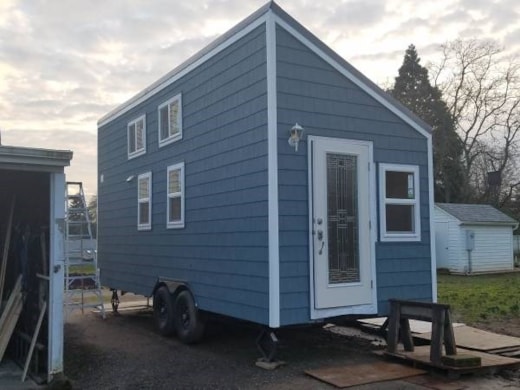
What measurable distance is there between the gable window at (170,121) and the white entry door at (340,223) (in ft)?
9.20

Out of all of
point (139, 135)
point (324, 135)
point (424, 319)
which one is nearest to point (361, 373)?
point (424, 319)

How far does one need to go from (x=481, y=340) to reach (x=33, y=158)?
5842mm

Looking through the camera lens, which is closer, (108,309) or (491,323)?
(491,323)

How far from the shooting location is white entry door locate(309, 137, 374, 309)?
6.59 metres

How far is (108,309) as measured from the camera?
474 inches

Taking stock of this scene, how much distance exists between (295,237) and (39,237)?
10.5 ft

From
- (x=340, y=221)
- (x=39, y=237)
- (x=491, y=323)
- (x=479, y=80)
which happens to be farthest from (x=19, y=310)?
(x=479, y=80)

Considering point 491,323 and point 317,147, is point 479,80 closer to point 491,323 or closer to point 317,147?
point 491,323

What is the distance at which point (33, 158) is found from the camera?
5.61 m

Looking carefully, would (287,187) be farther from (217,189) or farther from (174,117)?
(174,117)

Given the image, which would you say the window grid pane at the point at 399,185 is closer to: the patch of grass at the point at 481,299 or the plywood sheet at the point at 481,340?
the plywood sheet at the point at 481,340

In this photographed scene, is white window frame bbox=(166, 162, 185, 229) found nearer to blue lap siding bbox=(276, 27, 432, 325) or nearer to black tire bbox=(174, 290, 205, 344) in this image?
black tire bbox=(174, 290, 205, 344)

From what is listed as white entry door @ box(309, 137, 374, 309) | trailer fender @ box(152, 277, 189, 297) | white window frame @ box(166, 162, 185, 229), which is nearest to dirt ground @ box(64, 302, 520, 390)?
trailer fender @ box(152, 277, 189, 297)

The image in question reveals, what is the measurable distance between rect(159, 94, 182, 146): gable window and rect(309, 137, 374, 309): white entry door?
110 inches
